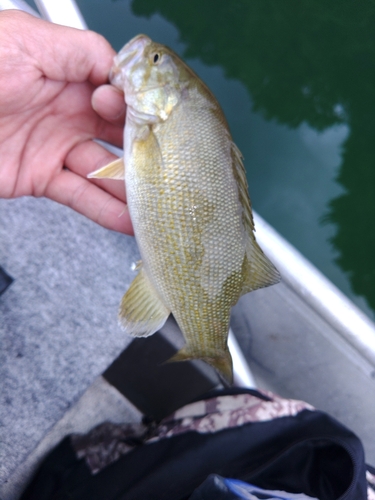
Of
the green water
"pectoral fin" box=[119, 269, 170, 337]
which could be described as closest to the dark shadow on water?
the green water

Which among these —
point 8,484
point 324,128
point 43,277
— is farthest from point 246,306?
point 324,128

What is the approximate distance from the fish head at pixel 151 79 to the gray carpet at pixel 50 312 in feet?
2.11

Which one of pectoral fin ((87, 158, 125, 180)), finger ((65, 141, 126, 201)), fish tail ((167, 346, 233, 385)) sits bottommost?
fish tail ((167, 346, 233, 385))

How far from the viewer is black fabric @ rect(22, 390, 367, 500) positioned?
110 centimetres

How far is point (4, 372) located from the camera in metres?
1.28

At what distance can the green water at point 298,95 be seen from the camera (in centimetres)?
→ 246

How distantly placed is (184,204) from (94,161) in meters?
0.55

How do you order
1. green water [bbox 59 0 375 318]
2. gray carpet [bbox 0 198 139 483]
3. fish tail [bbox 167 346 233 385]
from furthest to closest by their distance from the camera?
green water [bbox 59 0 375 318] < gray carpet [bbox 0 198 139 483] < fish tail [bbox 167 346 233 385]

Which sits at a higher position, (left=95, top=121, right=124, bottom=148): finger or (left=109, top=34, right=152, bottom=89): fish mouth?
(left=109, top=34, right=152, bottom=89): fish mouth

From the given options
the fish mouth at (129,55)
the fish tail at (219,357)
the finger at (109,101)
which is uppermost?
the fish mouth at (129,55)

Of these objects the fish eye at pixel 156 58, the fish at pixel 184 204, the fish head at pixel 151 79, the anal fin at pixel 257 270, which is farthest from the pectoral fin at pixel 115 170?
the anal fin at pixel 257 270

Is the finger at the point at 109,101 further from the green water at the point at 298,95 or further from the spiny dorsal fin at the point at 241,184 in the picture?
the green water at the point at 298,95

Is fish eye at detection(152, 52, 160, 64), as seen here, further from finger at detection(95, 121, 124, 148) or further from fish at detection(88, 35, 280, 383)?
finger at detection(95, 121, 124, 148)

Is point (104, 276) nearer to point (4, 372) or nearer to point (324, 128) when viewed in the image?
point (4, 372)
